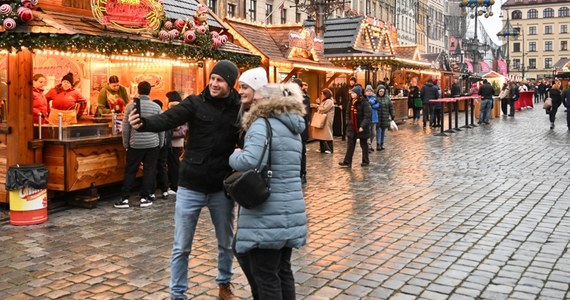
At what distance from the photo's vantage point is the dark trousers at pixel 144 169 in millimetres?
8758

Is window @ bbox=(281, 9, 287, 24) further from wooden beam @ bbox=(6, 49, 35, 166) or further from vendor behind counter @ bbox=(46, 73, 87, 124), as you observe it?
wooden beam @ bbox=(6, 49, 35, 166)

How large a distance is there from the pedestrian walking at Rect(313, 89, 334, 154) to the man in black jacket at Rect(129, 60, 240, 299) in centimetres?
855

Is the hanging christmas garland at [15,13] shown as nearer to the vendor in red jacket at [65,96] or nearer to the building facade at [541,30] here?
the vendor in red jacket at [65,96]

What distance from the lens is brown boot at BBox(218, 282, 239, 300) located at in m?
4.77

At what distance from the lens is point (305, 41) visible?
1811 cm

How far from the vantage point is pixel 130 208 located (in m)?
8.63

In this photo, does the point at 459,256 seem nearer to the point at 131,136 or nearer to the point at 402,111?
the point at 131,136

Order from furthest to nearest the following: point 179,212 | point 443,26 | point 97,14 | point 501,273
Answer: point 443,26
point 97,14
point 501,273
point 179,212

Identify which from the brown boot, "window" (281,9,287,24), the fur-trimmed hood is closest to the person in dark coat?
the brown boot

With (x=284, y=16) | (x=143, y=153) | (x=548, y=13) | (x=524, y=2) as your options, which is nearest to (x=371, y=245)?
(x=143, y=153)

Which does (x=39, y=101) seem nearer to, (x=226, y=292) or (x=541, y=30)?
(x=226, y=292)

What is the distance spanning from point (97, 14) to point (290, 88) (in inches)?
246

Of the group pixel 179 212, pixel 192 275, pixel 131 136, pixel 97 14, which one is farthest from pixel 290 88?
pixel 97 14

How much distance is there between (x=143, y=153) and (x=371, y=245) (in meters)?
3.91
